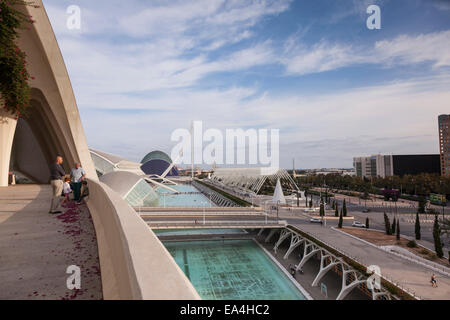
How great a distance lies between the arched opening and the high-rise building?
7025cm

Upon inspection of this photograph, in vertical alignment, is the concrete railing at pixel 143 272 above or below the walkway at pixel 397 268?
above

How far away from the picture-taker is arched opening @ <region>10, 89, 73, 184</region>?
16.4 m

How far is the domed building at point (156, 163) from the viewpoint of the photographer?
8750 centimetres

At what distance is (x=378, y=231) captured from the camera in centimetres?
2700

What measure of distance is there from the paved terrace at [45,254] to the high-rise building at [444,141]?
71.8 m

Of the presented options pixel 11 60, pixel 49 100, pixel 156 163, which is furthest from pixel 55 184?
pixel 156 163

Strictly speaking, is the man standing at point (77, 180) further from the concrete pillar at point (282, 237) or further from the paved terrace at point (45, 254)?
the concrete pillar at point (282, 237)

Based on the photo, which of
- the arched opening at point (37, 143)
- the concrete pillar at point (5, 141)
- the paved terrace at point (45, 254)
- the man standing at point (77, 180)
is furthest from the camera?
the arched opening at point (37, 143)

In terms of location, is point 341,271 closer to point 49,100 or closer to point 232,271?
point 232,271

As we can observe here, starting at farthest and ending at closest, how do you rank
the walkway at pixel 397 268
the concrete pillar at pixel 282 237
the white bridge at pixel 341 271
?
1. the concrete pillar at pixel 282 237
2. the white bridge at pixel 341 271
3. the walkway at pixel 397 268

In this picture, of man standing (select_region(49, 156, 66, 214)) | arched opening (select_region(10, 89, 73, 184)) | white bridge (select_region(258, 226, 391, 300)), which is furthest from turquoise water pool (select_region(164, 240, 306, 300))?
arched opening (select_region(10, 89, 73, 184))

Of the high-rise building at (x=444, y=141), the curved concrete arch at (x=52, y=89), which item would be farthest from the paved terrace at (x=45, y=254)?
the high-rise building at (x=444, y=141)

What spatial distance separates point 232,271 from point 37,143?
65.0 ft
